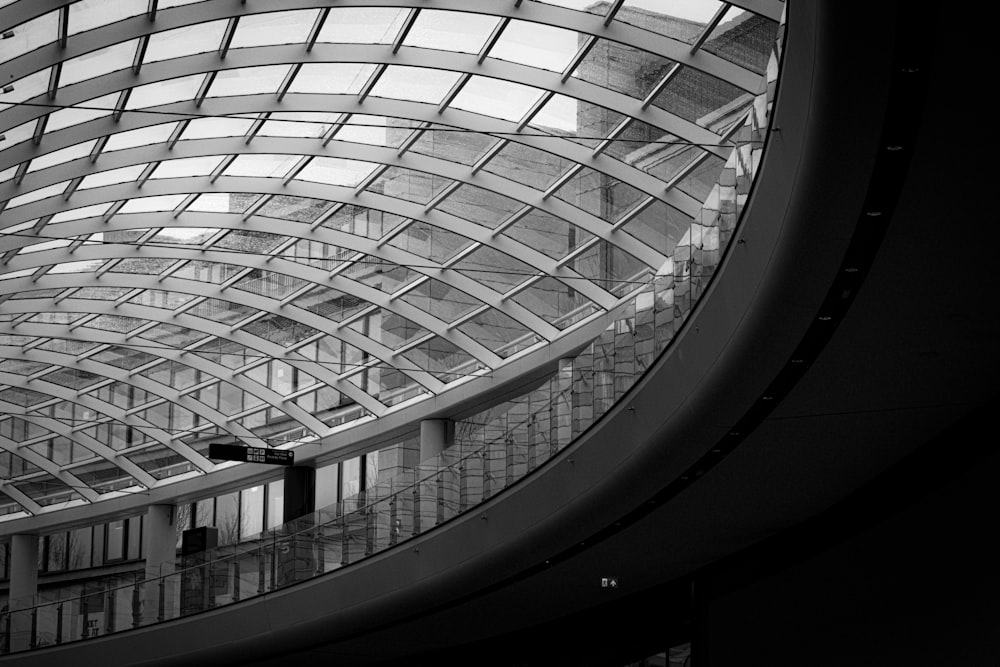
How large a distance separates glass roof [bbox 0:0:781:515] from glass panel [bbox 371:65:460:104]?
0.07 meters

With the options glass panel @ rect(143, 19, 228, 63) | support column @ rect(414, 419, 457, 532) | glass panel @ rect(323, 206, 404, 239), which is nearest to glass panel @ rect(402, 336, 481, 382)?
glass panel @ rect(323, 206, 404, 239)

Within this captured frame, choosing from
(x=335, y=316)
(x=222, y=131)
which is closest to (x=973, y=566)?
(x=222, y=131)

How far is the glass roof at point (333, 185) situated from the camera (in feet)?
62.1

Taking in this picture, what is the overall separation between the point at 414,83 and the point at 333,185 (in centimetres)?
496

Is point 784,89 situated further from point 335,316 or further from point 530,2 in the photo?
point 335,316

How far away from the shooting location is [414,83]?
70.8 feet

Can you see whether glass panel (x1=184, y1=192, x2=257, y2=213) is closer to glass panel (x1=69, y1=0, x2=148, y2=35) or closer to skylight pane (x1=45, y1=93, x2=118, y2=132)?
skylight pane (x1=45, y1=93, x2=118, y2=132)

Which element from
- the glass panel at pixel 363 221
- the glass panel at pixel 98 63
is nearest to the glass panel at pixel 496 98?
the glass panel at pixel 363 221

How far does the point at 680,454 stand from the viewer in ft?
44.7

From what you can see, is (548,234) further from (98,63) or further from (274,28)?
(98,63)

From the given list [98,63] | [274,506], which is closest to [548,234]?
[98,63]

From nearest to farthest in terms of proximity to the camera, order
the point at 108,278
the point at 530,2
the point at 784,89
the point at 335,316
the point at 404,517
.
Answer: the point at 784,89 → the point at 530,2 → the point at 404,517 → the point at 108,278 → the point at 335,316

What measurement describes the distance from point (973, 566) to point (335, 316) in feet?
69.8

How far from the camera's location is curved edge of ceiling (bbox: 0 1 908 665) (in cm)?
736
